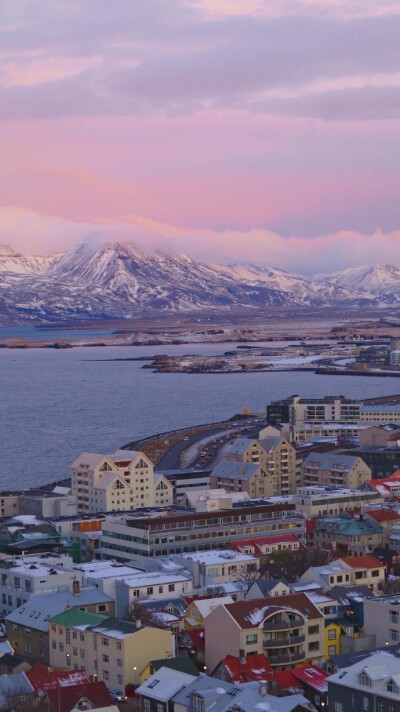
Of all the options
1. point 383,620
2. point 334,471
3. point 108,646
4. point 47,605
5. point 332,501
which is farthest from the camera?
point 334,471

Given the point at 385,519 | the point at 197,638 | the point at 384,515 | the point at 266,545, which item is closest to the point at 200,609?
the point at 197,638

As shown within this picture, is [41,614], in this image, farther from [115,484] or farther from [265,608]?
[115,484]

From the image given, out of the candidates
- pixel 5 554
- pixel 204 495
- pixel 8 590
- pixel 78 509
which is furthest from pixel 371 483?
pixel 8 590

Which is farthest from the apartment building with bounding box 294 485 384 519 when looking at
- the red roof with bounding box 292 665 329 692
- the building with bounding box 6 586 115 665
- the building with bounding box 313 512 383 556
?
the red roof with bounding box 292 665 329 692

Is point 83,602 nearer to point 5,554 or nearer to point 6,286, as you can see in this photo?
point 5,554

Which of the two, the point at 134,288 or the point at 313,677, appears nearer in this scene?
the point at 313,677

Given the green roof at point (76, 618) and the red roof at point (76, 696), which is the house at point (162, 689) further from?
the green roof at point (76, 618)
